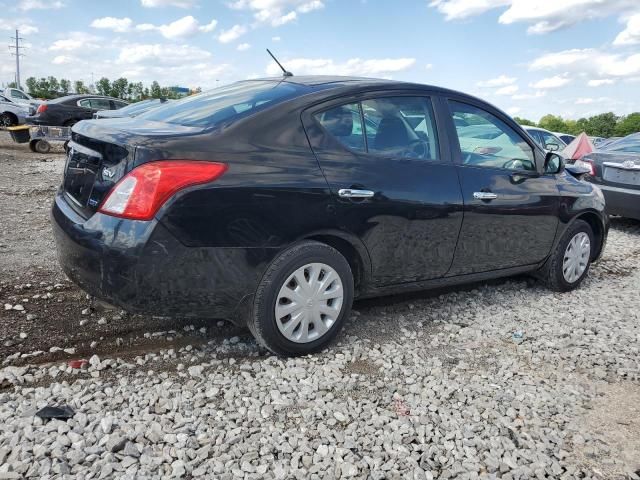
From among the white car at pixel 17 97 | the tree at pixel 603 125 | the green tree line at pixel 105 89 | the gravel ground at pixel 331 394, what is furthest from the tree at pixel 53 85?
the gravel ground at pixel 331 394

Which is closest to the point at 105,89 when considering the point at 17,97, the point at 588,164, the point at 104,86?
the point at 104,86

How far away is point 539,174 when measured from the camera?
14.9 feet

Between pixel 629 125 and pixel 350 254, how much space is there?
38913 millimetres

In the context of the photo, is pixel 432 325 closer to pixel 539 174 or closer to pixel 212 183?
pixel 539 174

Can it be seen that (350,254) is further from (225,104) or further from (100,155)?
(100,155)

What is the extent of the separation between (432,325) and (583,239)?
81.2 inches

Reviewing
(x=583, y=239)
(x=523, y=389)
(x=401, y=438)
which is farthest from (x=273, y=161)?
(x=583, y=239)

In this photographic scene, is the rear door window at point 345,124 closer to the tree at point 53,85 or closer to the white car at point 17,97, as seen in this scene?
the white car at point 17,97

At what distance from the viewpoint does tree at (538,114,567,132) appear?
1587 inches

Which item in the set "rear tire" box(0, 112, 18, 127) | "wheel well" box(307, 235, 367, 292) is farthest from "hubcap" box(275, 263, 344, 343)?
"rear tire" box(0, 112, 18, 127)

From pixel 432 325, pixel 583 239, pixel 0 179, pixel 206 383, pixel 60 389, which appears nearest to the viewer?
pixel 60 389

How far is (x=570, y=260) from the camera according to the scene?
500cm

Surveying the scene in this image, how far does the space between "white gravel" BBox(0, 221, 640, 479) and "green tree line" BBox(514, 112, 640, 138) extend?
118 ft

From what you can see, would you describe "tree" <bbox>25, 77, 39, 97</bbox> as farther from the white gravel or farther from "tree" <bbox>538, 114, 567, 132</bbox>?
the white gravel
